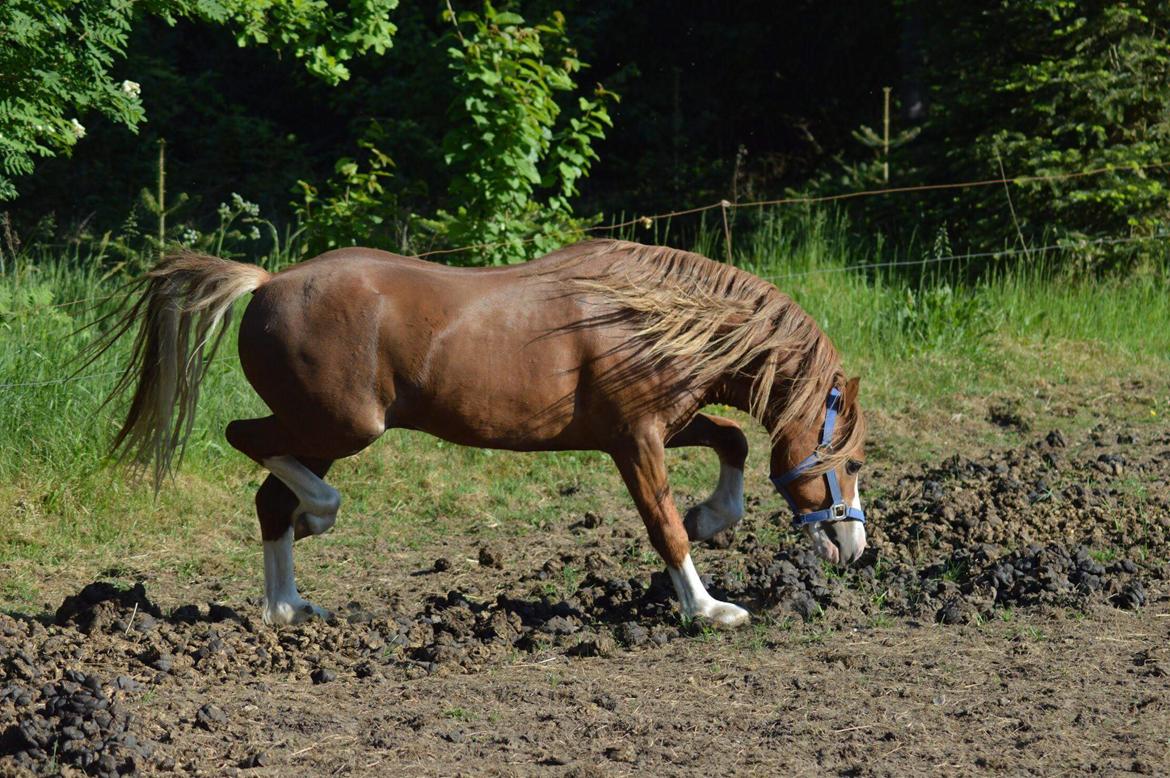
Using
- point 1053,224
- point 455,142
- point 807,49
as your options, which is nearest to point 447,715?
point 455,142

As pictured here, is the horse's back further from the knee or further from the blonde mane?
→ the knee

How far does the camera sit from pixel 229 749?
3.91 metres

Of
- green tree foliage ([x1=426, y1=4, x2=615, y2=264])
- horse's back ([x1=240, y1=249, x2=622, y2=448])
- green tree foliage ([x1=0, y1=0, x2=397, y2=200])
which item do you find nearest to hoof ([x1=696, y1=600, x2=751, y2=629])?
horse's back ([x1=240, y1=249, x2=622, y2=448])

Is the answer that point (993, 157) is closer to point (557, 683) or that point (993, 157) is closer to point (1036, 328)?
point (1036, 328)

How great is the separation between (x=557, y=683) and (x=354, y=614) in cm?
121

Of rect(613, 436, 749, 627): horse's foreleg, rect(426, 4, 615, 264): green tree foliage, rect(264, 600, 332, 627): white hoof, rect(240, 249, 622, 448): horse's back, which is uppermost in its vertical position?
rect(426, 4, 615, 264): green tree foliage

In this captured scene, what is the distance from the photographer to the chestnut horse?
16.0ft

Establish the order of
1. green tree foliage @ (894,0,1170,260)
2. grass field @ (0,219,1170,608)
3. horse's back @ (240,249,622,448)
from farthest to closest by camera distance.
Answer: green tree foliage @ (894,0,1170,260) < grass field @ (0,219,1170,608) < horse's back @ (240,249,622,448)

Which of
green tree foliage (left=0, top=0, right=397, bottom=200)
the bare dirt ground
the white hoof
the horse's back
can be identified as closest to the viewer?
the bare dirt ground

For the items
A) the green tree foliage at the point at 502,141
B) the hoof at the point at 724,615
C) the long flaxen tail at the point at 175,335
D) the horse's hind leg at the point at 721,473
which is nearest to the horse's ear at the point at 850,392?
the horse's hind leg at the point at 721,473

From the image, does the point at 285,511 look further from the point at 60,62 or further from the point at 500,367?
the point at 60,62

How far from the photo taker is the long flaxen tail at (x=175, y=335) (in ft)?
16.3

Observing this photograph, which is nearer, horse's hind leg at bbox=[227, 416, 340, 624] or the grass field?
horse's hind leg at bbox=[227, 416, 340, 624]

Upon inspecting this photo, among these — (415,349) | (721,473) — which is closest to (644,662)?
(721,473)
